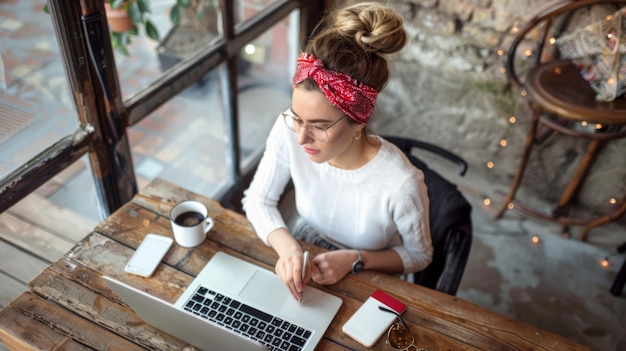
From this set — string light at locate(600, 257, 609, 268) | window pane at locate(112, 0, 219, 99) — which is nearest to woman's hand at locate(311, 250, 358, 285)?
window pane at locate(112, 0, 219, 99)

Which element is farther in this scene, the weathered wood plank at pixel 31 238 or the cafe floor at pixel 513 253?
the cafe floor at pixel 513 253

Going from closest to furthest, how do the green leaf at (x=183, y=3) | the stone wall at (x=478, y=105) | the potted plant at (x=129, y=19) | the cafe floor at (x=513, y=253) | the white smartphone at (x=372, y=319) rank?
the white smartphone at (x=372, y=319) < the potted plant at (x=129, y=19) < the green leaf at (x=183, y=3) < the cafe floor at (x=513, y=253) < the stone wall at (x=478, y=105)

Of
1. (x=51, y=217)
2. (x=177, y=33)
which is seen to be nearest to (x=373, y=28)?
(x=51, y=217)

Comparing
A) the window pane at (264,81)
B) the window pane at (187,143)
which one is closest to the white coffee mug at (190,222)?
the window pane at (187,143)

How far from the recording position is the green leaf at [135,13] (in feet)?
6.07

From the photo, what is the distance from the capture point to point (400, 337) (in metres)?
1.21

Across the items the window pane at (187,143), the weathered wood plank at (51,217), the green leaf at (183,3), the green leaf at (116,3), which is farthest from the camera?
the window pane at (187,143)

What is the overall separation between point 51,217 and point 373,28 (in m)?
1.29

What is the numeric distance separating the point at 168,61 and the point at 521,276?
2.00 m

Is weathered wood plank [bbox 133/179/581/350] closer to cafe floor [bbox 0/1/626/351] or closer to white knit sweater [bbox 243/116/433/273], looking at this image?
white knit sweater [bbox 243/116/433/273]

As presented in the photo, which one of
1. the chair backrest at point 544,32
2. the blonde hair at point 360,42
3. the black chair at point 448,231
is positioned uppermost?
the blonde hair at point 360,42

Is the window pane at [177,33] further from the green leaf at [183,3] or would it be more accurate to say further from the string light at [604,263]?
the string light at [604,263]

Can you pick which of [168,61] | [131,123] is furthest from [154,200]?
[168,61]

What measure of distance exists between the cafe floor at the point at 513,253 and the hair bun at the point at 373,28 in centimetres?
118
